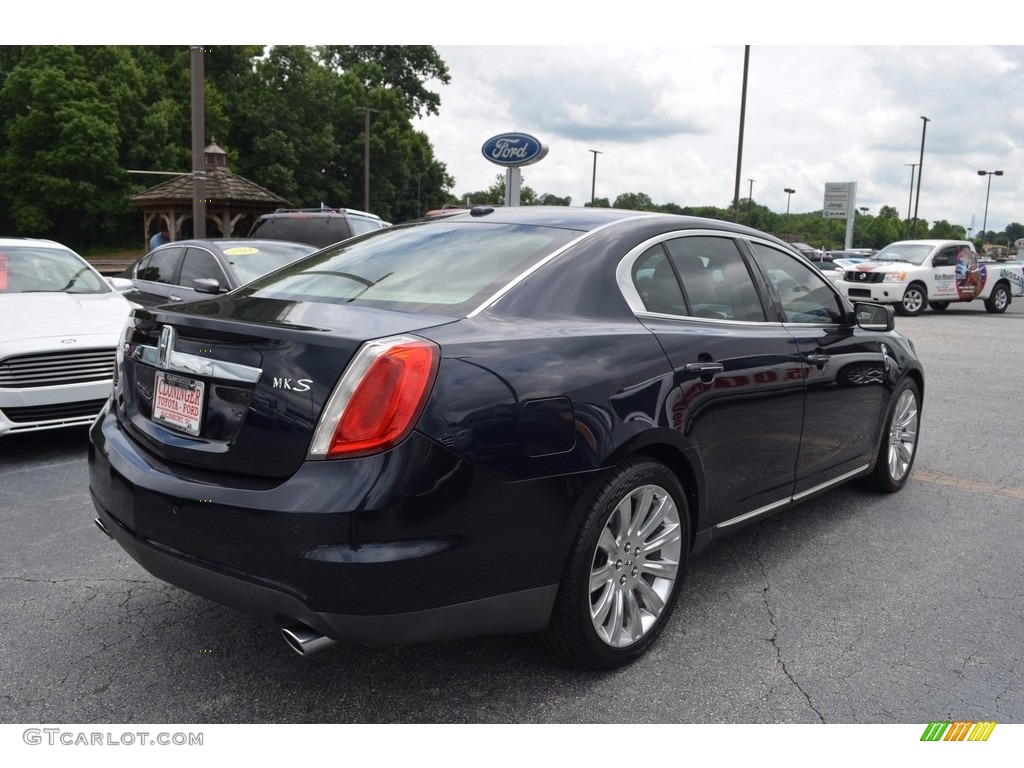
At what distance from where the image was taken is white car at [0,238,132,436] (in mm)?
5562

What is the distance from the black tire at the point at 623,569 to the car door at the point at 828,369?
1153mm

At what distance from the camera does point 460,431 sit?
8.09ft

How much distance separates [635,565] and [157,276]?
7952mm

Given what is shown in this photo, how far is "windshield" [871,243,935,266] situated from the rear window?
18.7m

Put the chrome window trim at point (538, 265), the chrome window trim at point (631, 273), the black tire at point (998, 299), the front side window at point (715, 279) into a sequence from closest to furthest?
the chrome window trim at point (538, 265), the chrome window trim at point (631, 273), the front side window at point (715, 279), the black tire at point (998, 299)

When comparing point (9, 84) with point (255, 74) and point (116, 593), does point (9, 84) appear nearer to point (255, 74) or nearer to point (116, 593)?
point (255, 74)

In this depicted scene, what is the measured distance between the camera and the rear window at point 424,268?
297cm

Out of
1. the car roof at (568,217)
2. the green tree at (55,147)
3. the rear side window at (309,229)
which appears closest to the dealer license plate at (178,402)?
the car roof at (568,217)

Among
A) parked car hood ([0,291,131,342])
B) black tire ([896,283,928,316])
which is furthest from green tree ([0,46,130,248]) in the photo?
parked car hood ([0,291,131,342])

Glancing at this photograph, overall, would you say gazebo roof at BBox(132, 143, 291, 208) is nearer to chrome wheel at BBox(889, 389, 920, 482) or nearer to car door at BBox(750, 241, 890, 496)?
chrome wheel at BBox(889, 389, 920, 482)

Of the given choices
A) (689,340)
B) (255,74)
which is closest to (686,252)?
(689,340)

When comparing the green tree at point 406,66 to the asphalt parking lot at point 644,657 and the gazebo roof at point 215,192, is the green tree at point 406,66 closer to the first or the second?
the gazebo roof at point 215,192

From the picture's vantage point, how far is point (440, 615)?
8.23 ft

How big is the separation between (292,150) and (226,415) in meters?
55.8
